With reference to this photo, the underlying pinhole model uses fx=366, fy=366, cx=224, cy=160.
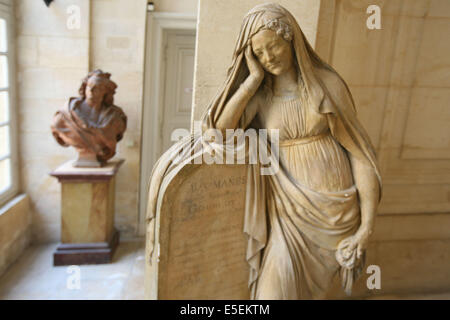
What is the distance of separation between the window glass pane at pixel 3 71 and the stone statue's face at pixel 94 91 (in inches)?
32.5

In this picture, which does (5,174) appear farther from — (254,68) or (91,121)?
(254,68)

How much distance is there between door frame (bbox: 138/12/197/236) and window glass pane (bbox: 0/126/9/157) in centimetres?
133

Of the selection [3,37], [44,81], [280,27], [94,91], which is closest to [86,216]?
[94,91]

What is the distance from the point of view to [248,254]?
1793 millimetres

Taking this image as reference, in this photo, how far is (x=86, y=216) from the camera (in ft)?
11.8

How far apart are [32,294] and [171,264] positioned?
216 centimetres

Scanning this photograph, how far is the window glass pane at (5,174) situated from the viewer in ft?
11.7

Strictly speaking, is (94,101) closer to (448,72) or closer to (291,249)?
(291,249)

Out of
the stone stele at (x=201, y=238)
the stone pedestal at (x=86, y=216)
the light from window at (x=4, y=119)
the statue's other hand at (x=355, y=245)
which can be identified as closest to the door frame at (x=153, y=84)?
the stone pedestal at (x=86, y=216)

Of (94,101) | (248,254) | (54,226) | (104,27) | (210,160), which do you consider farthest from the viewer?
(54,226)

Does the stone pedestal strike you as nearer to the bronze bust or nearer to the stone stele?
Answer: the bronze bust

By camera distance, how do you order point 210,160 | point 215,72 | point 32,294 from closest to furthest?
point 210,160 → point 215,72 → point 32,294

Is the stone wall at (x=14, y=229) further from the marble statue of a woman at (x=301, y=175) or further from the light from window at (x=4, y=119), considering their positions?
the marble statue of a woman at (x=301, y=175)

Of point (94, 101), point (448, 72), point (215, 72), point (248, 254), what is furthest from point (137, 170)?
point (448, 72)
